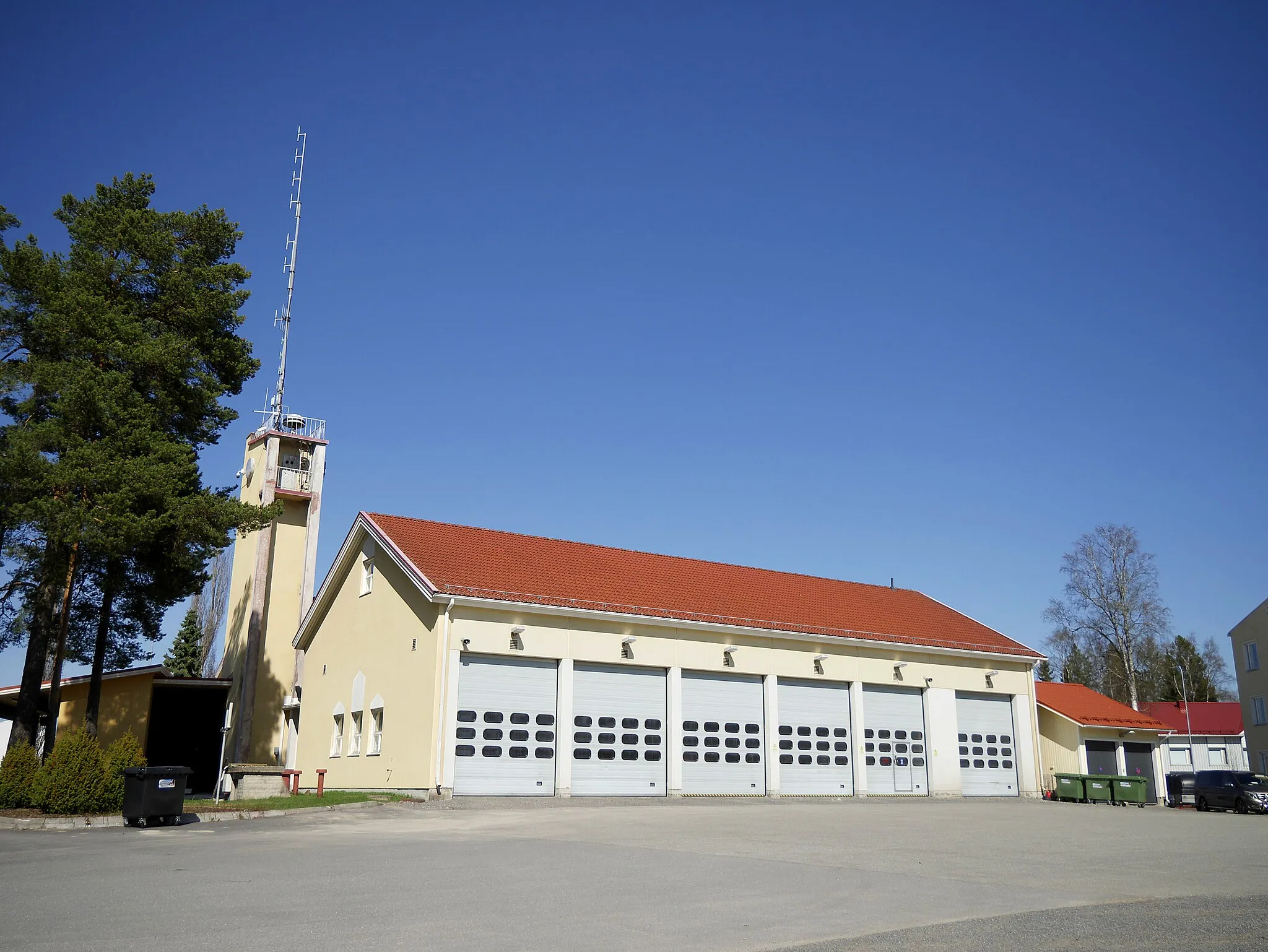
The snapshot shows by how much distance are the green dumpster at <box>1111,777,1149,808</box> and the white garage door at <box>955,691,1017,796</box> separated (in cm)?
285

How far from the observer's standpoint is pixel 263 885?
9.81 m

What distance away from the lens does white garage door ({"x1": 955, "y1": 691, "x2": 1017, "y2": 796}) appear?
30.9 m

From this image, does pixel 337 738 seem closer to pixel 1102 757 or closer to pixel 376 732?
pixel 376 732

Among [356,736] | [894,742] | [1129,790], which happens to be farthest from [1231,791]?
[356,736]

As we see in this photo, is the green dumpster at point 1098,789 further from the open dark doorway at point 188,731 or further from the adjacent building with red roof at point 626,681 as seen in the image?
the open dark doorway at point 188,731

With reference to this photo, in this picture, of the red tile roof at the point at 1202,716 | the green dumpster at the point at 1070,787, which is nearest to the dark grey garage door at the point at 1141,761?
the green dumpster at the point at 1070,787

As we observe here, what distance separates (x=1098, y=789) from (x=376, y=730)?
21.3 m

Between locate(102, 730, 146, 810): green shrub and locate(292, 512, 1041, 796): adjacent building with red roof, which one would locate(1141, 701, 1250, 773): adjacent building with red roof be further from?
locate(102, 730, 146, 810): green shrub

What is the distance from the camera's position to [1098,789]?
102 ft

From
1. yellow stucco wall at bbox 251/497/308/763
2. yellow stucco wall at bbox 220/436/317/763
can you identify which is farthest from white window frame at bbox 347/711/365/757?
yellow stucco wall at bbox 251/497/308/763

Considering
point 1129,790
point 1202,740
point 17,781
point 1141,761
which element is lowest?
point 1129,790

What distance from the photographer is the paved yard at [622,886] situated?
752 centimetres

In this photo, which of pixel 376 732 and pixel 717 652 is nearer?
pixel 376 732

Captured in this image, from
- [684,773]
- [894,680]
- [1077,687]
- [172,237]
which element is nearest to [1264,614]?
[1077,687]
